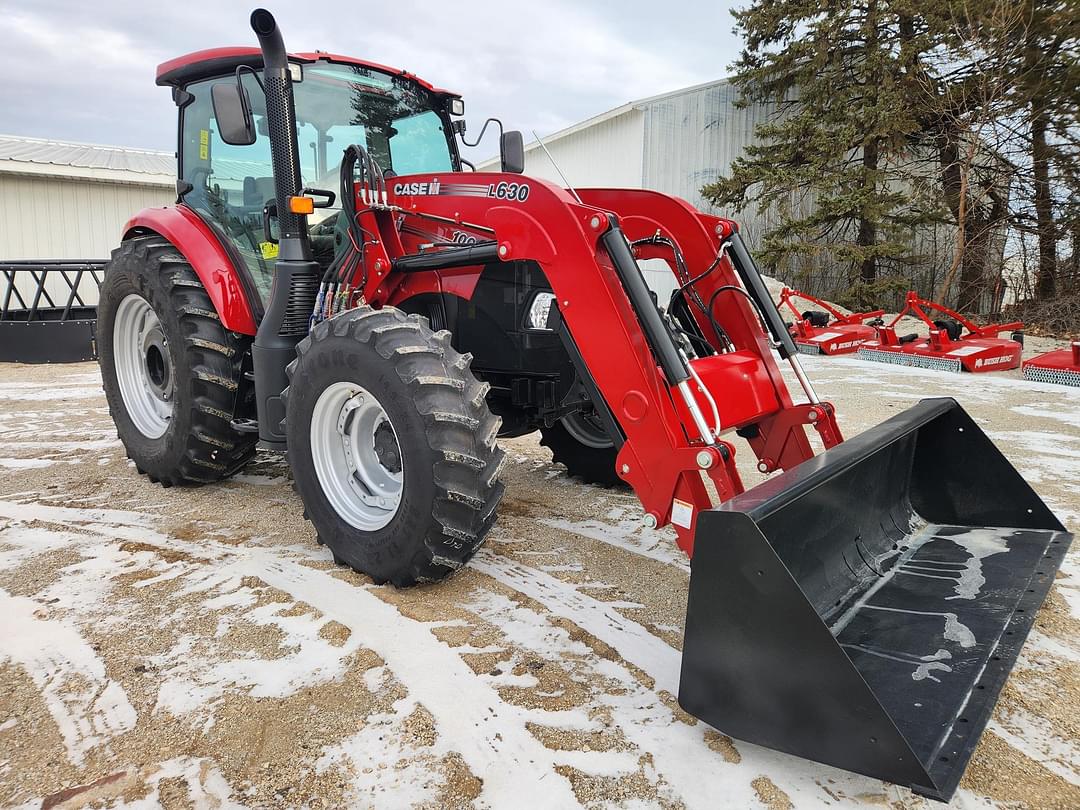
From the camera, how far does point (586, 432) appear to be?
4531mm

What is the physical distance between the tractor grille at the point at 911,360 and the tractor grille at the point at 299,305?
8.67 meters

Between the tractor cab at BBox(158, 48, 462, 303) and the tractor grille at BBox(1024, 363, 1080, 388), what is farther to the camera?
the tractor grille at BBox(1024, 363, 1080, 388)

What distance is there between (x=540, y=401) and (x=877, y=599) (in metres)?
1.82

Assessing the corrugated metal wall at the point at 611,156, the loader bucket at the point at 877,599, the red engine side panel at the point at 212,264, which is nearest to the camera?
the loader bucket at the point at 877,599

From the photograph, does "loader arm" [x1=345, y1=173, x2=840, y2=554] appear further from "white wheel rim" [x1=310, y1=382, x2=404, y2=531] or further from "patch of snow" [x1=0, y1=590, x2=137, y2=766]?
"patch of snow" [x1=0, y1=590, x2=137, y2=766]

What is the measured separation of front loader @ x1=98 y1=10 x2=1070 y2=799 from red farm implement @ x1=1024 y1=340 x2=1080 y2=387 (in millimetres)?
6409

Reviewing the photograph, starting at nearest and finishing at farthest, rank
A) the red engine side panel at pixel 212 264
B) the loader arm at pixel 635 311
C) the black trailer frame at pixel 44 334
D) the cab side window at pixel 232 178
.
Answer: the loader arm at pixel 635 311 < the red engine side panel at pixel 212 264 < the cab side window at pixel 232 178 < the black trailer frame at pixel 44 334

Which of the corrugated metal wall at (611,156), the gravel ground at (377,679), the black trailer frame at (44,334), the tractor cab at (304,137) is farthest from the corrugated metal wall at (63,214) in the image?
the gravel ground at (377,679)

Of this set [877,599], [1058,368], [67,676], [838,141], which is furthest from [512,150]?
[838,141]

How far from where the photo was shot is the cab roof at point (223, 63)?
12.6ft

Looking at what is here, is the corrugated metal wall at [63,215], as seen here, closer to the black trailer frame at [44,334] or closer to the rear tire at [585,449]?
the black trailer frame at [44,334]

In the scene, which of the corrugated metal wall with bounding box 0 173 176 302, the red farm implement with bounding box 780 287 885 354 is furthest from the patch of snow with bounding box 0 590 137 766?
the corrugated metal wall with bounding box 0 173 176 302

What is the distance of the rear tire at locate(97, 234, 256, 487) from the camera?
3.91 metres

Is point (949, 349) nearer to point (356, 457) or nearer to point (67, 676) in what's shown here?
point (356, 457)
